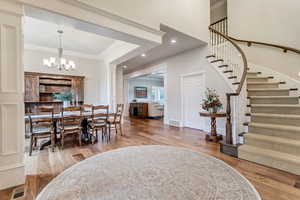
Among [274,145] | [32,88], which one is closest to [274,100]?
[274,145]

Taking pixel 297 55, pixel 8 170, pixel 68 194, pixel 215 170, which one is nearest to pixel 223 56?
pixel 297 55

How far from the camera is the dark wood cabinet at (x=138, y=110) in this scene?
8484 mm

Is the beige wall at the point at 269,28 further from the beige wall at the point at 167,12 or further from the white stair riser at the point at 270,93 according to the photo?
the beige wall at the point at 167,12

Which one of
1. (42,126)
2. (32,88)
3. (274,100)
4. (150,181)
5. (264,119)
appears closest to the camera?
(150,181)

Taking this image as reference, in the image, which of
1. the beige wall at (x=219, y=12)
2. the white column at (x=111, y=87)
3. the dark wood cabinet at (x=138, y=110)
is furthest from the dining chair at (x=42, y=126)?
the beige wall at (x=219, y=12)

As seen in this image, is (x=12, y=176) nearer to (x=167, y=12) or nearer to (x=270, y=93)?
(x=167, y=12)

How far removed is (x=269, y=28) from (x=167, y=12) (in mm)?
3092

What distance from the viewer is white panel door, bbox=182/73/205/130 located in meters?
5.20

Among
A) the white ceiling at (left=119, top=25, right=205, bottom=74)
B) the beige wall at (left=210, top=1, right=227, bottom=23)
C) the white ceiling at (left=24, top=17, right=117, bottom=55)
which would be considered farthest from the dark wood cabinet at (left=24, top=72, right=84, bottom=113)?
the beige wall at (left=210, top=1, right=227, bottom=23)

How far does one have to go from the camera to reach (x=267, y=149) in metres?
2.62

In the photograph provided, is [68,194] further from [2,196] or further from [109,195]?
[2,196]

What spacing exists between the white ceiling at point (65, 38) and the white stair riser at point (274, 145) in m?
4.62

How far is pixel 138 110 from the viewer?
29.2ft

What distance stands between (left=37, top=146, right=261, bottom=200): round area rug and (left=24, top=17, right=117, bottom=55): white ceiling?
3556 millimetres
